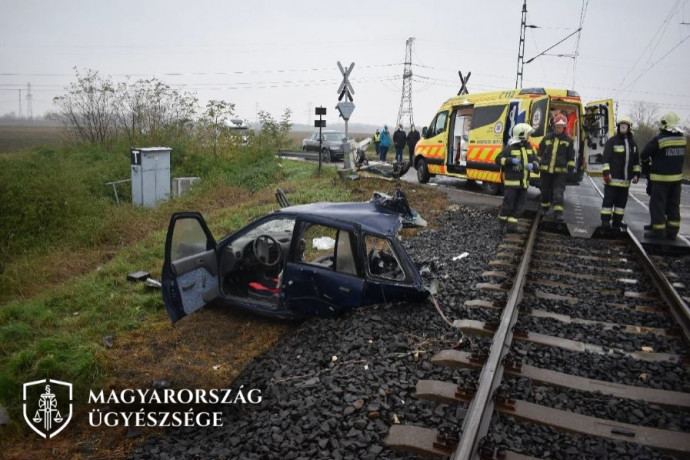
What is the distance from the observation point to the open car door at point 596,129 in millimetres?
12336

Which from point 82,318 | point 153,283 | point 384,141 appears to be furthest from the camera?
point 384,141

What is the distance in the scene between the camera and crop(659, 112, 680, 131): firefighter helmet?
28.0 ft

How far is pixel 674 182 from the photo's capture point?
8.69 metres

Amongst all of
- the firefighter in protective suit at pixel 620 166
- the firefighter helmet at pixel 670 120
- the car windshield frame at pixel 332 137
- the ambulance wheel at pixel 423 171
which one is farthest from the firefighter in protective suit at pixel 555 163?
the car windshield frame at pixel 332 137

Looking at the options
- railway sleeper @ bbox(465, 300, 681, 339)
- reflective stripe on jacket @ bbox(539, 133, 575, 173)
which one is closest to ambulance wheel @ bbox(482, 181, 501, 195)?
reflective stripe on jacket @ bbox(539, 133, 575, 173)

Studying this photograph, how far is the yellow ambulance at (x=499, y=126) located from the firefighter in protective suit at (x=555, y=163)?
52.5 inches

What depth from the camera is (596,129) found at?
12.5 meters

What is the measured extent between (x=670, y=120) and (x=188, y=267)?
7.84 meters

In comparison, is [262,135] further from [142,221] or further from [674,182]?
[674,182]

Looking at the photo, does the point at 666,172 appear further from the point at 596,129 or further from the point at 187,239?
the point at 187,239

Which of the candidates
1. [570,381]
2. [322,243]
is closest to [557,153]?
[322,243]

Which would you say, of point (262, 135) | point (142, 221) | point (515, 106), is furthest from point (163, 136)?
point (515, 106)

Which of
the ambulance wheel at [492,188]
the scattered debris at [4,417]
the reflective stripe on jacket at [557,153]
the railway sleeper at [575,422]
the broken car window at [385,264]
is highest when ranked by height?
the reflective stripe on jacket at [557,153]

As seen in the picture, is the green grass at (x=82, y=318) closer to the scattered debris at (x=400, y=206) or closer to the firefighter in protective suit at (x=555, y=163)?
the scattered debris at (x=400, y=206)
